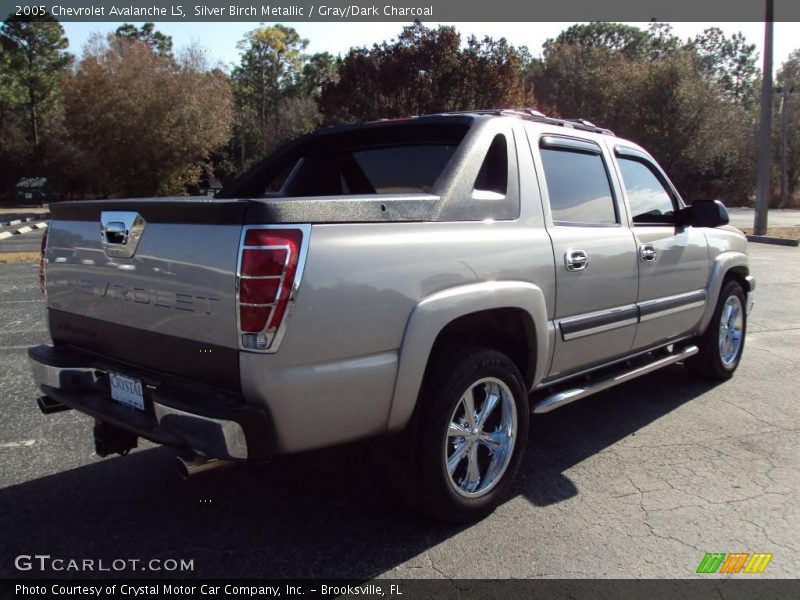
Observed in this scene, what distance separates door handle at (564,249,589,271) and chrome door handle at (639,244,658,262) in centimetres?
69

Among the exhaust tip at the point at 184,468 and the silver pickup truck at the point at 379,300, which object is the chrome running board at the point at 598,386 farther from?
the exhaust tip at the point at 184,468

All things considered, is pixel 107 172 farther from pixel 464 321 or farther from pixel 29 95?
pixel 464 321

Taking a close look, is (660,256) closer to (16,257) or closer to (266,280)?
(266,280)

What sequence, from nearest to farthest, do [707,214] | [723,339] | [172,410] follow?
1. [172,410]
2. [707,214]
3. [723,339]

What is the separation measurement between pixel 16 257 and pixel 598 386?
13.5 metres

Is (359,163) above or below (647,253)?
above

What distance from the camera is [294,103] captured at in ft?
165

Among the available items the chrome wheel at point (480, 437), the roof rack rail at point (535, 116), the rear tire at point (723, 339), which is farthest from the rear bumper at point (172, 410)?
the rear tire at point (723, 339)

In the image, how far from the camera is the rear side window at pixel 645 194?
14.7 ft

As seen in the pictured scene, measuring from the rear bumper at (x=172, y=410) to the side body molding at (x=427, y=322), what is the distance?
1.92 ft

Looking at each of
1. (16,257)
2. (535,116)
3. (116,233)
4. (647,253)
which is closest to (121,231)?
(116,233)

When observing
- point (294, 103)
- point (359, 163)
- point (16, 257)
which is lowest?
point (16, 257)

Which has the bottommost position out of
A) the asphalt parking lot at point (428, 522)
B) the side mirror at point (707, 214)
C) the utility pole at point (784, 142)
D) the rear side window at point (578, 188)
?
the asphalt parking lot at point (428, 522)

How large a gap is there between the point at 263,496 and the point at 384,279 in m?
1.49
